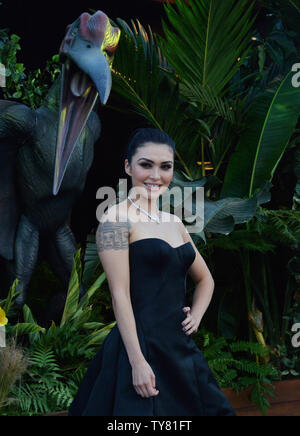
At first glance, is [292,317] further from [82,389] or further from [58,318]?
[82,389]

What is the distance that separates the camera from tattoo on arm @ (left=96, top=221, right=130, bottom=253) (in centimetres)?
161

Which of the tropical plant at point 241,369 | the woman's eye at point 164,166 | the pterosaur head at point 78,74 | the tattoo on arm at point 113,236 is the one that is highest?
the pterosaur head at point 78,74

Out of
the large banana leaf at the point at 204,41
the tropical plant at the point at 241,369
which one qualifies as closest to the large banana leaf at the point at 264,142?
the large banana leaf at the point at 204,41

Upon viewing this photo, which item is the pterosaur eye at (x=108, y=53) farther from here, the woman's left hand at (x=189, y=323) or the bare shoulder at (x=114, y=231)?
the woman's left hand at (x=189, y=323)

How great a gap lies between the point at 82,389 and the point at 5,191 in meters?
1.44

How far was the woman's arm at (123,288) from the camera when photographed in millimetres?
1527

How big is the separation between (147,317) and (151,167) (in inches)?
19.6

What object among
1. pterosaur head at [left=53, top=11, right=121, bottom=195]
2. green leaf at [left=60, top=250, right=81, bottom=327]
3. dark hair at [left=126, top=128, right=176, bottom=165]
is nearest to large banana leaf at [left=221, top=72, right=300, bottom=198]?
green leaf at [left=60, top=250, right=81, bottom=327]

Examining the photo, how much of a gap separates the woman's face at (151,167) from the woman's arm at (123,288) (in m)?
0.14

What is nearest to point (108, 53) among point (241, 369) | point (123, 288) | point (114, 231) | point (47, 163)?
point (47, 163)

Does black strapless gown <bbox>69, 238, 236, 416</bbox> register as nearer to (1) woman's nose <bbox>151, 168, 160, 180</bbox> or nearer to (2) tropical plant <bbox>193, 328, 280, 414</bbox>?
(1) woman's nose <bbox>151, 168, 160, 180</bbox>

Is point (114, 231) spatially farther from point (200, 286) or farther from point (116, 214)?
point (200, 286)

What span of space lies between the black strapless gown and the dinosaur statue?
983 mm
